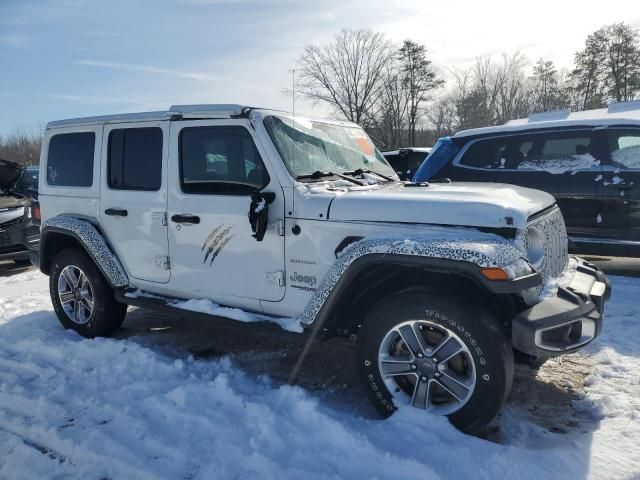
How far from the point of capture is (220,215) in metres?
3.69

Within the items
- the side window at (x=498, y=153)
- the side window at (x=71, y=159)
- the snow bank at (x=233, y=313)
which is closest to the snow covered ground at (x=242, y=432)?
the snow bank at (x=233, y=313)

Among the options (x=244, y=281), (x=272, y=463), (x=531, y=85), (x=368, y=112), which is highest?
(x=531, y=85)

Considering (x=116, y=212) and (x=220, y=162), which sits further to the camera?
(x=116, y=212)

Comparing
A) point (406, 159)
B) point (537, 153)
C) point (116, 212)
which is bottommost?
point (116, 212)

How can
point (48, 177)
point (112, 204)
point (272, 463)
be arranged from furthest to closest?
1. point (48, 177)
2. point (112, 204)
3. point (272, 463)

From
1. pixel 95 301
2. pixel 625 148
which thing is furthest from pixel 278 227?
pixel 625 148

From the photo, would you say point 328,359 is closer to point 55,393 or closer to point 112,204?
point 55,393

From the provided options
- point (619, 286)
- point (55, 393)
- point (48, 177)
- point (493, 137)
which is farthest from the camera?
point (493, 137)

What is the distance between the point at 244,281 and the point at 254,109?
125 centimetres

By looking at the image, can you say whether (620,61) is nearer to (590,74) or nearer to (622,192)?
(590,74)

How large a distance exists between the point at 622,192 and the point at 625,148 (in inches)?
22.1

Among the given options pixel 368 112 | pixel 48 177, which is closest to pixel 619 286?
pixel 48 177

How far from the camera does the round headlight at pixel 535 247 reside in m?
2.99

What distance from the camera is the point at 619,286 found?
19.4 ft
